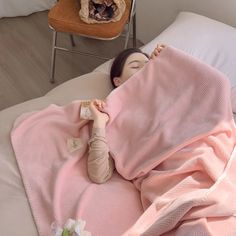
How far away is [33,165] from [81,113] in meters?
0.26

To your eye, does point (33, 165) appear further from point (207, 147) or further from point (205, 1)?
point (205, 1)

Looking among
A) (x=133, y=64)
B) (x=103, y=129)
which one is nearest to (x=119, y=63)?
(x=133, y=64)

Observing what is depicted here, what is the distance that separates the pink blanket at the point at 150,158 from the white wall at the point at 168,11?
2.13 ft

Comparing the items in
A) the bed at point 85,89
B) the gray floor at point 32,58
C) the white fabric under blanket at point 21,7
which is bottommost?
the gray floor at point 32,58

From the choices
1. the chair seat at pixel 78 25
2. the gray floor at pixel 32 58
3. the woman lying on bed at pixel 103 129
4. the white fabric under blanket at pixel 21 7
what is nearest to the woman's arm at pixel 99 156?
the woman lying on bed at pixel 103 129

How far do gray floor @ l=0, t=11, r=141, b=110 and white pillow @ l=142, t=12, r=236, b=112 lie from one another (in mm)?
702

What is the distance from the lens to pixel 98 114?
1546 millimetres

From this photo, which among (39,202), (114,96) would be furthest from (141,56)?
(39,202)

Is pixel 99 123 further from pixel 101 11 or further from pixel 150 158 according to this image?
pixel 101 11

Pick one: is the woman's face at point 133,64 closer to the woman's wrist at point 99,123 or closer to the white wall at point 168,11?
the woman's wrist at point 99,123

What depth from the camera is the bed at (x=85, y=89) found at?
4.57ft

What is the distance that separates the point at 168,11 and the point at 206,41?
58cm

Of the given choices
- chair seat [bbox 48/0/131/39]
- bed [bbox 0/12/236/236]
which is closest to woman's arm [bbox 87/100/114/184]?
bed [bbox 0/12/236/236]

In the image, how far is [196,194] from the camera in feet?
4.13
